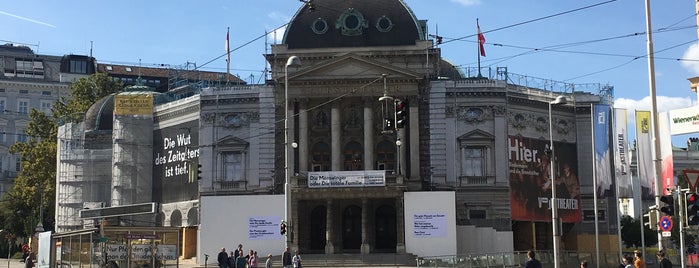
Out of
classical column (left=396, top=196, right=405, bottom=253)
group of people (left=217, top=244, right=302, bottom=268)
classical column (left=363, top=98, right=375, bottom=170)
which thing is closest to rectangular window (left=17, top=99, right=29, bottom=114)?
classical column (left=363, top=98, right=375, bottom=170)

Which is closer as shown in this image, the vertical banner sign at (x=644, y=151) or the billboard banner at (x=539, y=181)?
the vertical banner sign at (x=644, y=151)

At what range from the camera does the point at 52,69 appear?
129m

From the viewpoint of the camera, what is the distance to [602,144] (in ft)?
218

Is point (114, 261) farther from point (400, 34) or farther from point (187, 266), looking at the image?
point (400, 34)

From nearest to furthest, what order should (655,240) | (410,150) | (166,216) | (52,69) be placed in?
(410,150) < (166,216) < (655,240) < (52,69)

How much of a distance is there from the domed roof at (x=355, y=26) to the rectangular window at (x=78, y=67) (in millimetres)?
64567

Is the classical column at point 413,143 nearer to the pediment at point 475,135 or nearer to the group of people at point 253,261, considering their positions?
the pediment at point 475,135

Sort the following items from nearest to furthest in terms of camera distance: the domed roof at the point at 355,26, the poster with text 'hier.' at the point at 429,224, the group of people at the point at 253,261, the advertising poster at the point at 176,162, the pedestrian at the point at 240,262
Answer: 1. the group of people at the point at 253,261
2. the pedestrian at the point at 240,262
3. the poster with text 'hier.' at the point at 429,224
4. the domed roof at the point at 355,26
5. the advertising poster at the point at 176,162

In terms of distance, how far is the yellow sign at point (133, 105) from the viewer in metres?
77.1

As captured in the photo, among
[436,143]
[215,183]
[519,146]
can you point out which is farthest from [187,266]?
[519,146]

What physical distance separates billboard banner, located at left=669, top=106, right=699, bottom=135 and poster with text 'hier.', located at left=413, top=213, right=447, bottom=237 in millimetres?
30077

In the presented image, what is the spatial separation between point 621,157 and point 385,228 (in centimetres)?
1793

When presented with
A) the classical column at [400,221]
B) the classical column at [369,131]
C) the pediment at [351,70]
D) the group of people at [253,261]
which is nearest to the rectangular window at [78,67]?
the pediment at [351,70]

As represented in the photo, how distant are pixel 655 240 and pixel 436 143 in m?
35.0
